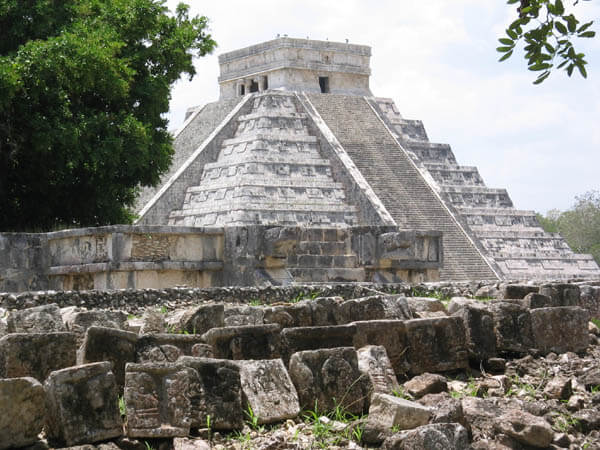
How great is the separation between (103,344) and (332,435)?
1.39 metres

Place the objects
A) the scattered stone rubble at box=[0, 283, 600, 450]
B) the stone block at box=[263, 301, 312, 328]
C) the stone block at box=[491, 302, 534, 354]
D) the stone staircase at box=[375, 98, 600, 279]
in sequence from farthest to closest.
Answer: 1. the stone staircase at box=[375, 98, 600, 279]
2. the stone block at box=[491, 302, 534, 354]
3. the stone block at box=[263, 301, 312, 328]
4. the scattered stone rubble at box=[0, 283, 600, 450]

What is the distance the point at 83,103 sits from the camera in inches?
743

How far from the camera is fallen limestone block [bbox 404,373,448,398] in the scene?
21.8 feet

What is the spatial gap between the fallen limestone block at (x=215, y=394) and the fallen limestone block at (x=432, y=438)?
0.84m

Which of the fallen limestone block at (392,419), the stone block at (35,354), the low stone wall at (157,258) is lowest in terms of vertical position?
the fallen limestone block at (392,419)

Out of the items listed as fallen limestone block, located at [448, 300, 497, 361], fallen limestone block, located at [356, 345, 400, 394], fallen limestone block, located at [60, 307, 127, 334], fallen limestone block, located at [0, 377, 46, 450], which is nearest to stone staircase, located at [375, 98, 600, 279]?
fallen limestone block, located at [448, 300, 497, 361]

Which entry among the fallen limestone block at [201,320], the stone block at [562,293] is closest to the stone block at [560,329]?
the stone block at [562,293]

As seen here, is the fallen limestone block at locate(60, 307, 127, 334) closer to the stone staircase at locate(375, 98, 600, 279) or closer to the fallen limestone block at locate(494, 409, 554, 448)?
the fallen limestone block at locate(494, 409, 554, 448)

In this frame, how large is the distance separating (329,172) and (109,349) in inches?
1098

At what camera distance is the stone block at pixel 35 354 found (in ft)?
18.4

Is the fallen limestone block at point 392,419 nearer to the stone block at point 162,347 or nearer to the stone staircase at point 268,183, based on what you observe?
the stone block at point 162,347

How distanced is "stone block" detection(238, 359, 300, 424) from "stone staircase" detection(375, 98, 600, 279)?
2616cm

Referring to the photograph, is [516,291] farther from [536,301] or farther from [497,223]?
[497,223]

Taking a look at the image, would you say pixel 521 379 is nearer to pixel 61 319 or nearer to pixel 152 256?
pixel 61 319
